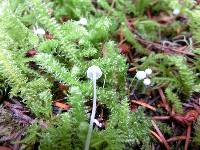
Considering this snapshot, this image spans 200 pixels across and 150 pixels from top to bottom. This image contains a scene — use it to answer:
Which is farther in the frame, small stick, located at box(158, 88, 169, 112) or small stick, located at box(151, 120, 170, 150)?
small stick, located at box(158, 88, 169, 112)

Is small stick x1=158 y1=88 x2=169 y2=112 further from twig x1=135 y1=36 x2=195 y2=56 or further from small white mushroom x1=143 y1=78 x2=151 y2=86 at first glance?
twig x1=135 y1=36 x2=195 y2=56

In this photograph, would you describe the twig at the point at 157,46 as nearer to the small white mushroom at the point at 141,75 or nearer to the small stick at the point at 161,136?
the small white mushroom at the point at 141,75

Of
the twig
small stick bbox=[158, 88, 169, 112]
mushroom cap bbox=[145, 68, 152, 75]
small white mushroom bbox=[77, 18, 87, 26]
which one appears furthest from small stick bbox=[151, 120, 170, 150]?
small white mushroom bbox=[77, 18, 87, 26]

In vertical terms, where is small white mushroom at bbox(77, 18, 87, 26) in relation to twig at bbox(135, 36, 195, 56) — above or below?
above

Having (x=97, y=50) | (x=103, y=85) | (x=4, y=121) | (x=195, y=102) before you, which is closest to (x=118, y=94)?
(x=103, y=85)

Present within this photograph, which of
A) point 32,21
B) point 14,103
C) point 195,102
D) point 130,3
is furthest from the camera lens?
point 130,3

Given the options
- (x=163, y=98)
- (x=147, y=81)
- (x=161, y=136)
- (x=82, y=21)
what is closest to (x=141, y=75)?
(x=147, y=81)

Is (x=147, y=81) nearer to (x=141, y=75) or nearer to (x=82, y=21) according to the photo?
(x=141, y=75)

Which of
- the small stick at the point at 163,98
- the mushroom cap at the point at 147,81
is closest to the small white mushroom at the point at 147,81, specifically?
the mushroom cap at the point at 147,81

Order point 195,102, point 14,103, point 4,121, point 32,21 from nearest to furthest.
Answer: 1. point 4,121
2. point 14,103
3. point 195,102
4. point 32,21

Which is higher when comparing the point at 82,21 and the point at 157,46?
the point at 82,21

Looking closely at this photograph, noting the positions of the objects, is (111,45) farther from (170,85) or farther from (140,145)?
(140,145)
